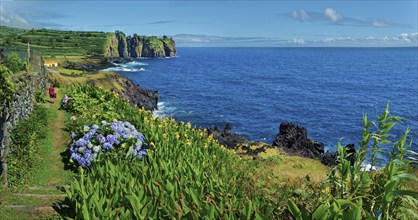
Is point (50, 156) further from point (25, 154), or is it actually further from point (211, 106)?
point (211, 106)

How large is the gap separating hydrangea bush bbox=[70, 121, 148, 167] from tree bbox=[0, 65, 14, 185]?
2.33 meters

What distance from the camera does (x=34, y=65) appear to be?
24281 mm

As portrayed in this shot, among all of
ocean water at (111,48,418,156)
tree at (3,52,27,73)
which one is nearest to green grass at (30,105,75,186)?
tree at (3,52,27,73)

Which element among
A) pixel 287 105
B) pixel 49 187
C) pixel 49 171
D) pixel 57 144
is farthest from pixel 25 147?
pixel 287 105

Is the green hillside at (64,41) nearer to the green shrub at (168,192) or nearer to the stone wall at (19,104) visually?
the stone wall at (19,104)

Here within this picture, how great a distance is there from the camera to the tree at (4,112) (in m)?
11.9

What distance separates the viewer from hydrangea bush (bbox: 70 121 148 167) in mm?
13461

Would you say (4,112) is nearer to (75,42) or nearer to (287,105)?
(287,105)

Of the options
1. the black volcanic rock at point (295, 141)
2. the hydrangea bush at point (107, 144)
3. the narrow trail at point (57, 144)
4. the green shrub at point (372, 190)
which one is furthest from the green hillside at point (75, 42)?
the green shrub at point (372, 190)

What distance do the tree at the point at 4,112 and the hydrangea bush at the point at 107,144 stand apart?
2.33 metres

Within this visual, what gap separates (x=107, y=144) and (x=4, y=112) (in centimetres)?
361

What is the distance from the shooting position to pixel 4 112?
12.5 meters

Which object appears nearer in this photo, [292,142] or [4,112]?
[4,112]

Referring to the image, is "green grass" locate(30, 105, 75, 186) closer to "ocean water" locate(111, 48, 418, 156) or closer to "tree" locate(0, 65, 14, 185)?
"tree" locate(0, 65, 14, 185)
